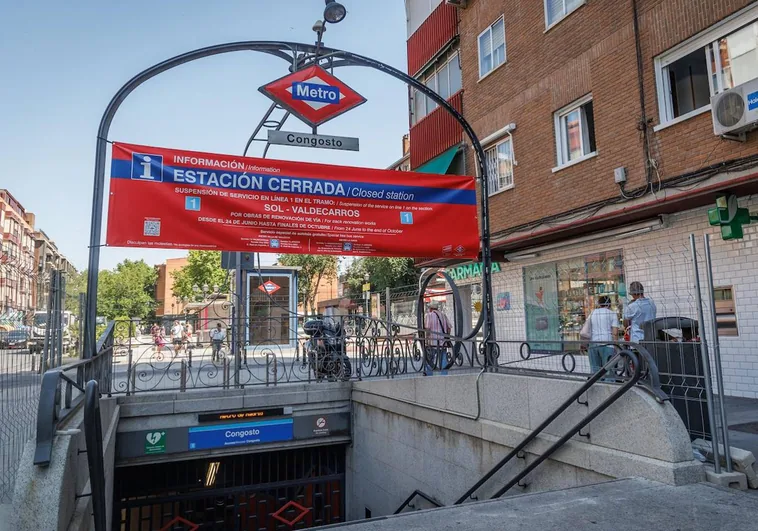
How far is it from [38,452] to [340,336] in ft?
21.9

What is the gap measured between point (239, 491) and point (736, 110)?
33.4ft

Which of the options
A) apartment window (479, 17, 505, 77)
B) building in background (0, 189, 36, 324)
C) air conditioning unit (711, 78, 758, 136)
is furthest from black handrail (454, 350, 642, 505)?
apartment window (479, 17, 505, 77)

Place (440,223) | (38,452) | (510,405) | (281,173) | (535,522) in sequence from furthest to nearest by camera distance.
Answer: (440,223) → (281,173) → (510,405) → (535,522) → (38,452)

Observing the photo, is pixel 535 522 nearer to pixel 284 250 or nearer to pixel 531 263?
pixel 284 250

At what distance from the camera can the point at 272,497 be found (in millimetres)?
10562

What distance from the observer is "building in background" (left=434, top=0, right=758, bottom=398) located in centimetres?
845

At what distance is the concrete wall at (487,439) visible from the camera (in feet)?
13.7

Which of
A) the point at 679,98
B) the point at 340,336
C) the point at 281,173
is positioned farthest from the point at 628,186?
the point at 281,173

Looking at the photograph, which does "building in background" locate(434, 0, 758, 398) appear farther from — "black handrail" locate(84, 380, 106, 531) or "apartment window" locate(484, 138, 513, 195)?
"black handrail" locate(84, 380, 106, 531)

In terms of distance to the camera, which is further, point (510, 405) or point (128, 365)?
point (128, 365)

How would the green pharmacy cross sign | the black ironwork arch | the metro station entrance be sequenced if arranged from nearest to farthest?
1. the black ironwork arch
2. the green pharmacy cross sign
3. the metro station entrance

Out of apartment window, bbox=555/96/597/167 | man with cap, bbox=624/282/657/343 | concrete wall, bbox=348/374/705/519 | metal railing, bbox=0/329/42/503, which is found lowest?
concrete wall, bbox=348/374/705/519

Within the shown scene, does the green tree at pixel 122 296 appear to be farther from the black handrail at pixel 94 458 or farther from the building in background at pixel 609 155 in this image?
the black handrail at pixel 94 458

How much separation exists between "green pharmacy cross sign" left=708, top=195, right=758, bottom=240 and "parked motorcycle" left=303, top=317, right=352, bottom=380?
6.28 m
